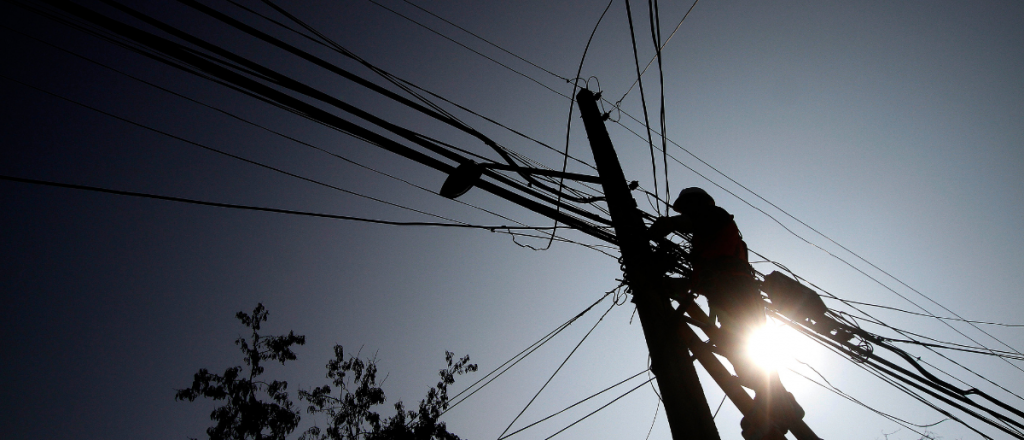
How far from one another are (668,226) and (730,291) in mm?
719

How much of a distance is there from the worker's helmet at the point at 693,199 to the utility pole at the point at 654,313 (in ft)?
1.49

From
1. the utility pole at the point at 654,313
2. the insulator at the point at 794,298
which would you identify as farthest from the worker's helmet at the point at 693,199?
the insulator at the point at 794,298

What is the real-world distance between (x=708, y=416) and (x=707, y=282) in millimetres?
1132

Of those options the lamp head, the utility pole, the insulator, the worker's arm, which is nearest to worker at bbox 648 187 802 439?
the worker's arm

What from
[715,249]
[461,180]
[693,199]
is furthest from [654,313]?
[461,180]

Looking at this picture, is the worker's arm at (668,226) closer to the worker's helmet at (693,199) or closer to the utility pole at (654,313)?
the utility pole at (654,313)

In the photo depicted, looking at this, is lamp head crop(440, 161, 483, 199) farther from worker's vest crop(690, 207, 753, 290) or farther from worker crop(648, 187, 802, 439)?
worker's vest crop(690, 207, 753, 290)

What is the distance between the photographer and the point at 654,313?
138 inches

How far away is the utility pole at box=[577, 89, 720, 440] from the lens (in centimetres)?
301

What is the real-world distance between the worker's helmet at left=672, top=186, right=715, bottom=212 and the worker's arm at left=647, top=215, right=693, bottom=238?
1.03ft

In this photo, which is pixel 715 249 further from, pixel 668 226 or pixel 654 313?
pixel 654 313

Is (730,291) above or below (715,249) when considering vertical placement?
below

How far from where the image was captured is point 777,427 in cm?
320

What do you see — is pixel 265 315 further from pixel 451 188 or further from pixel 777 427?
pixel 777 427
